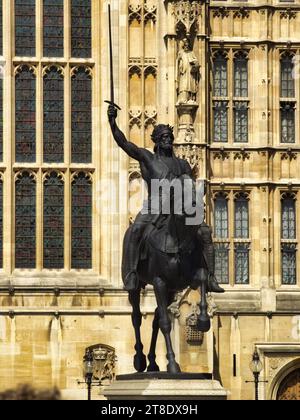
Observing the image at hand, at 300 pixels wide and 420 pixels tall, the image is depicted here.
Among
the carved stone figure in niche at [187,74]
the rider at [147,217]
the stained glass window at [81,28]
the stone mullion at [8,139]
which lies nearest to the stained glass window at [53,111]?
the stained glass window at [81,28]

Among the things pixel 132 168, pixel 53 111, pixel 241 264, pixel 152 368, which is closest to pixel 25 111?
pixel 53 111

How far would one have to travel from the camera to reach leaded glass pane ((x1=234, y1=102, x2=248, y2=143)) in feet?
147

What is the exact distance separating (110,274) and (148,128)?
141 inches

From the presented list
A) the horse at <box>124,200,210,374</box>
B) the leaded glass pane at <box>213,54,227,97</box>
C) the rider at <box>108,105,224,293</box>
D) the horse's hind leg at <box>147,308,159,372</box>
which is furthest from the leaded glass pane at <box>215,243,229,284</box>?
the horse at <box>124,200,210,374</box>

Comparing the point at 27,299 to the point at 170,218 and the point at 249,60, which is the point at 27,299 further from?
the point at 170,218

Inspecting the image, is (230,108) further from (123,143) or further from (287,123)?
(123,143)

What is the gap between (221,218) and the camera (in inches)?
1747

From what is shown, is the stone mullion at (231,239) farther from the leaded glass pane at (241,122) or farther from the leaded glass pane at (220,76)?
the leaded glass pane at (220,76)

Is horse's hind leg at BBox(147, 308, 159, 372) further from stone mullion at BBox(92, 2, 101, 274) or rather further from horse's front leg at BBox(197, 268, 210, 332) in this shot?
stone mullion at BBox(92, 2, 101, 274)

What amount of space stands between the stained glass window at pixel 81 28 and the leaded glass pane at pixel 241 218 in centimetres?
506

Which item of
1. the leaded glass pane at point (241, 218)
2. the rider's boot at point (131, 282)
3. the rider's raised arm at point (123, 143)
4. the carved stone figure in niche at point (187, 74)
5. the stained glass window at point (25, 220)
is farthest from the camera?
the leaded glass pane at point (241, 218)

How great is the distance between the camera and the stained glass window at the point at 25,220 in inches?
1719
